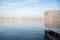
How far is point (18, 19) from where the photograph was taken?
1718 millimetres

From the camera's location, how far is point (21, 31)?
66.3 inches

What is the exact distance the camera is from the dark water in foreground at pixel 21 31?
168 centimetres

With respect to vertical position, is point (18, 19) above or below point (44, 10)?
below

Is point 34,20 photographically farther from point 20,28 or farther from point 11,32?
point 11,32

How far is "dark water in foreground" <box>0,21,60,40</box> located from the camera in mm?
1683

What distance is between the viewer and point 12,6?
5.59 feet

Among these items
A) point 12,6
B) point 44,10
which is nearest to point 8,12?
point 12,6

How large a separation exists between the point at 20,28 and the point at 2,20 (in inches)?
12.4

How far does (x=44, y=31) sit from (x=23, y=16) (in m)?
0.40

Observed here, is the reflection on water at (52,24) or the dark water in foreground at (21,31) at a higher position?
the reflection on water at (52,24)

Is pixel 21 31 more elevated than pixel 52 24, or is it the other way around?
pixel 52 24

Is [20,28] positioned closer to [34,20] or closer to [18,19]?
[18,19]

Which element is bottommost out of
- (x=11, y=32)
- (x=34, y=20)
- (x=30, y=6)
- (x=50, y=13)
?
(x=11, y=32)

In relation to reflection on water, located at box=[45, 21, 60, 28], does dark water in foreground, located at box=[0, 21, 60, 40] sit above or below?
below
